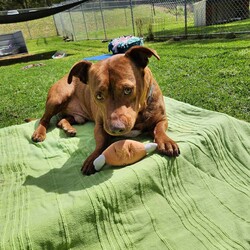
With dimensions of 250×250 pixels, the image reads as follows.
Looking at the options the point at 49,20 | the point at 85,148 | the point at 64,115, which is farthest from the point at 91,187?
the point at 49,20

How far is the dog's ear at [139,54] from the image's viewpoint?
7.39 ft

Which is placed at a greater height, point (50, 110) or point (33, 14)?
point (33, 14)

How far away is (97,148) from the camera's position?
239 centimetres

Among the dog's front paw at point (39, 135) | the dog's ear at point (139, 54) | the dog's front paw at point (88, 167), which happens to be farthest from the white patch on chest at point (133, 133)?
the dog's front paw at point (39, 135)

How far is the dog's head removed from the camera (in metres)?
2.00

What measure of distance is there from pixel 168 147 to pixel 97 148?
587 millimetres

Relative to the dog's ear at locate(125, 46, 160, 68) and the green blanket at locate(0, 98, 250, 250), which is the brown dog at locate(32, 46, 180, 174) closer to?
the dog's ear at locate(125, 46, 160, 68)

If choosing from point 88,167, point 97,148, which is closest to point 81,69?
point 97,148

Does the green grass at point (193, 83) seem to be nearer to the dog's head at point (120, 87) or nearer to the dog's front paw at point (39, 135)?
the dog's front paw at point (39, 135)

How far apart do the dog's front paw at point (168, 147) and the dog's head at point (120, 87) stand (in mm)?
303

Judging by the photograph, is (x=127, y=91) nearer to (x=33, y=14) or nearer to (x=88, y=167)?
(x=88, y=167)

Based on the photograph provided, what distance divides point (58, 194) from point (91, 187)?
250 millimetres

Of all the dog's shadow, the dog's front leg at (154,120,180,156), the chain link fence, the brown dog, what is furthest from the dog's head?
the chain link fence

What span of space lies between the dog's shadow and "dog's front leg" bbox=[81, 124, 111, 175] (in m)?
0.06
